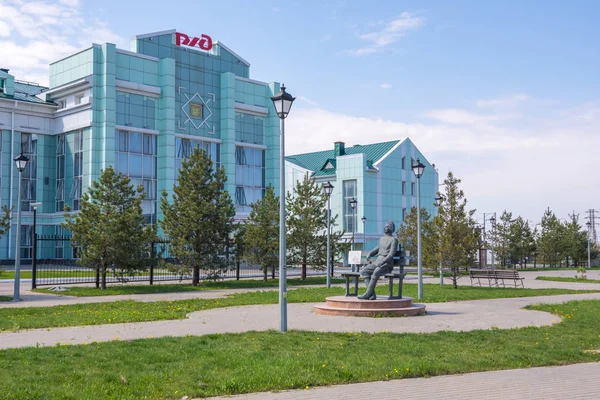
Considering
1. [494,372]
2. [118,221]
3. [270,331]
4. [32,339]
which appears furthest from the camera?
[118,221]

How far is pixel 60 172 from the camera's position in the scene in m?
59.2

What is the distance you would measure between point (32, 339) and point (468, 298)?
Answer: 51.5 feet

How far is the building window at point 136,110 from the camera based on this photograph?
2235 inches

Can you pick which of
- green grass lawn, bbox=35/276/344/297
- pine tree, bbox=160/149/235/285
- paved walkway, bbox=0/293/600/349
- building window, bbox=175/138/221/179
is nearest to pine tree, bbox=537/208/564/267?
building window, bbox=175/138/221/179

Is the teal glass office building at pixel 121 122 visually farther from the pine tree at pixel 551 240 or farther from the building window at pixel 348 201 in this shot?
the pine tree at pixel 551 240

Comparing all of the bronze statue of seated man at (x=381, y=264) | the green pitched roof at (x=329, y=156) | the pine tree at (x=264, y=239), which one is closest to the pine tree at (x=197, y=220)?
the pine tree at (x=264, y=239)

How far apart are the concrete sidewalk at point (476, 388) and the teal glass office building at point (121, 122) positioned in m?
50.3

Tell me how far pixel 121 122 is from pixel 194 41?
1247 cm

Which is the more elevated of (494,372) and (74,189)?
(74,189)

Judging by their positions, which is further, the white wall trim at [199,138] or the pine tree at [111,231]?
the white wall trim at [199,138]

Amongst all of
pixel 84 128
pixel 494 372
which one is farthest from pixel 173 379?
pixel 84 128

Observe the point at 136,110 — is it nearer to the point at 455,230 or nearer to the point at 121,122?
the point at 121,122

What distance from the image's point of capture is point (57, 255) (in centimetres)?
5722

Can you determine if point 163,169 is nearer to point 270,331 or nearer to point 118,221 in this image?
point 118,221
